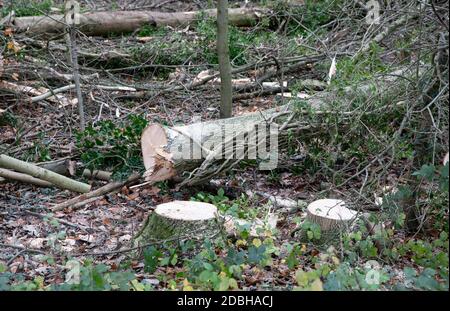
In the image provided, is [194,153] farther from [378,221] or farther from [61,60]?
[61,60]

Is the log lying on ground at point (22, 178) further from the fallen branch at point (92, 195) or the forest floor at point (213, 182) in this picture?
the fallen branch at point (92, 195)

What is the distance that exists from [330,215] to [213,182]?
6.44 feet

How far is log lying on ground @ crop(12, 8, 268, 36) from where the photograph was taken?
36.8 feet

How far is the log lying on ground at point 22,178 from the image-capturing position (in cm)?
700

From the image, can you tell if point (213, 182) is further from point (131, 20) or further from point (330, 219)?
point (131, 20)

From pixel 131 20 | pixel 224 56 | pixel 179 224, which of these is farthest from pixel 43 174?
pixel 131 20

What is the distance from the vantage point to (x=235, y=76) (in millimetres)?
10398

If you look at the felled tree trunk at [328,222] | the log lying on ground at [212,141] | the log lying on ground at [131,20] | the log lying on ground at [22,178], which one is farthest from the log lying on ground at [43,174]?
the log lying on ground at [131,20]

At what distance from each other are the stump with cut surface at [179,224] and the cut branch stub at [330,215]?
85 centimetres

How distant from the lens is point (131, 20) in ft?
39.8

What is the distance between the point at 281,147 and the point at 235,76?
327cm

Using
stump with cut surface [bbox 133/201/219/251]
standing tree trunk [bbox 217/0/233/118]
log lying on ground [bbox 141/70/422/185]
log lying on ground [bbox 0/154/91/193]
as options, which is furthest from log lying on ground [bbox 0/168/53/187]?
standing tree trunk [bbox 217/0/233/118]

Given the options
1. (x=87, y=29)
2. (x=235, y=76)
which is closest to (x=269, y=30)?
(x=235, y=76)

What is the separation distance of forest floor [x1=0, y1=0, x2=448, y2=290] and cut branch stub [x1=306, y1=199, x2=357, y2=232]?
0.42 ft
